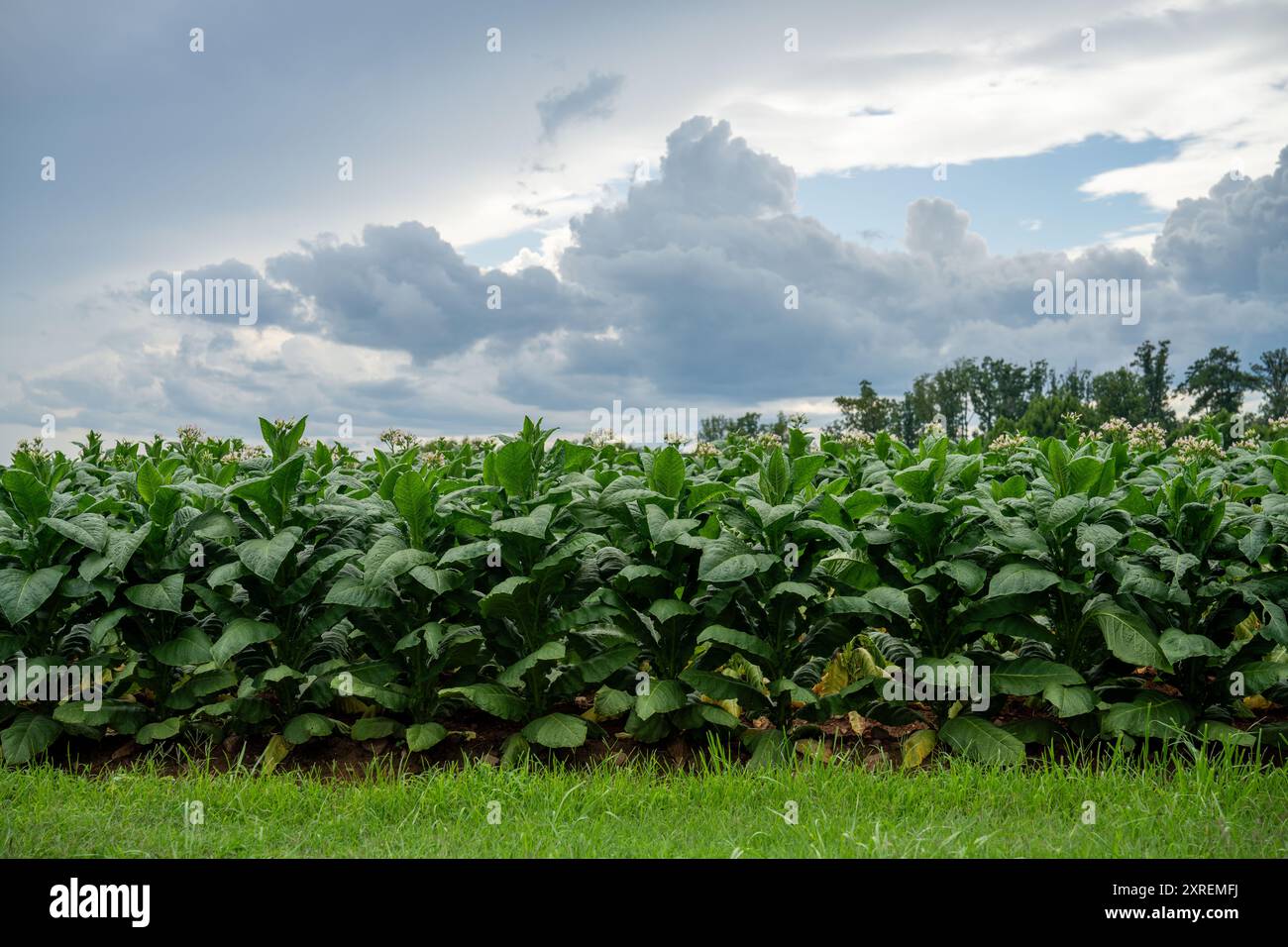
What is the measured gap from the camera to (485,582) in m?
4.98

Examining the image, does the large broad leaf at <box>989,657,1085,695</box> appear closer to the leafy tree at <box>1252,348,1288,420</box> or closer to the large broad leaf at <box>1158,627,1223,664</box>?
the large broad leaf at <box>1158,627,1223,664</box>

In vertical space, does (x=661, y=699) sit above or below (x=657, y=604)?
below

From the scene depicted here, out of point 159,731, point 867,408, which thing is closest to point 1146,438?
point 159,731

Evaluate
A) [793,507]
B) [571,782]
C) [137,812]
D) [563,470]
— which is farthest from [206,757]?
[793,507]

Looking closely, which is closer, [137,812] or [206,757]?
[137,812]

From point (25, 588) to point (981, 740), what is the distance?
15.5 ft

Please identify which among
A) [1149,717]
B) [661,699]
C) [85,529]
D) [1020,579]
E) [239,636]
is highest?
[85,529]

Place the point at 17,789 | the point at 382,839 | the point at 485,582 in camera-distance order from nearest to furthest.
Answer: the point at 382,839
the point at 17,789
the point at 485,582

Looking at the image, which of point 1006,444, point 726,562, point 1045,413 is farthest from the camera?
point 1045,413

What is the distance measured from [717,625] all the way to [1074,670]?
1763 mm

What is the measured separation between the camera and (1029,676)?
475 centimetres

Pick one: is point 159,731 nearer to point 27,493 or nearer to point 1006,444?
point 27,493
